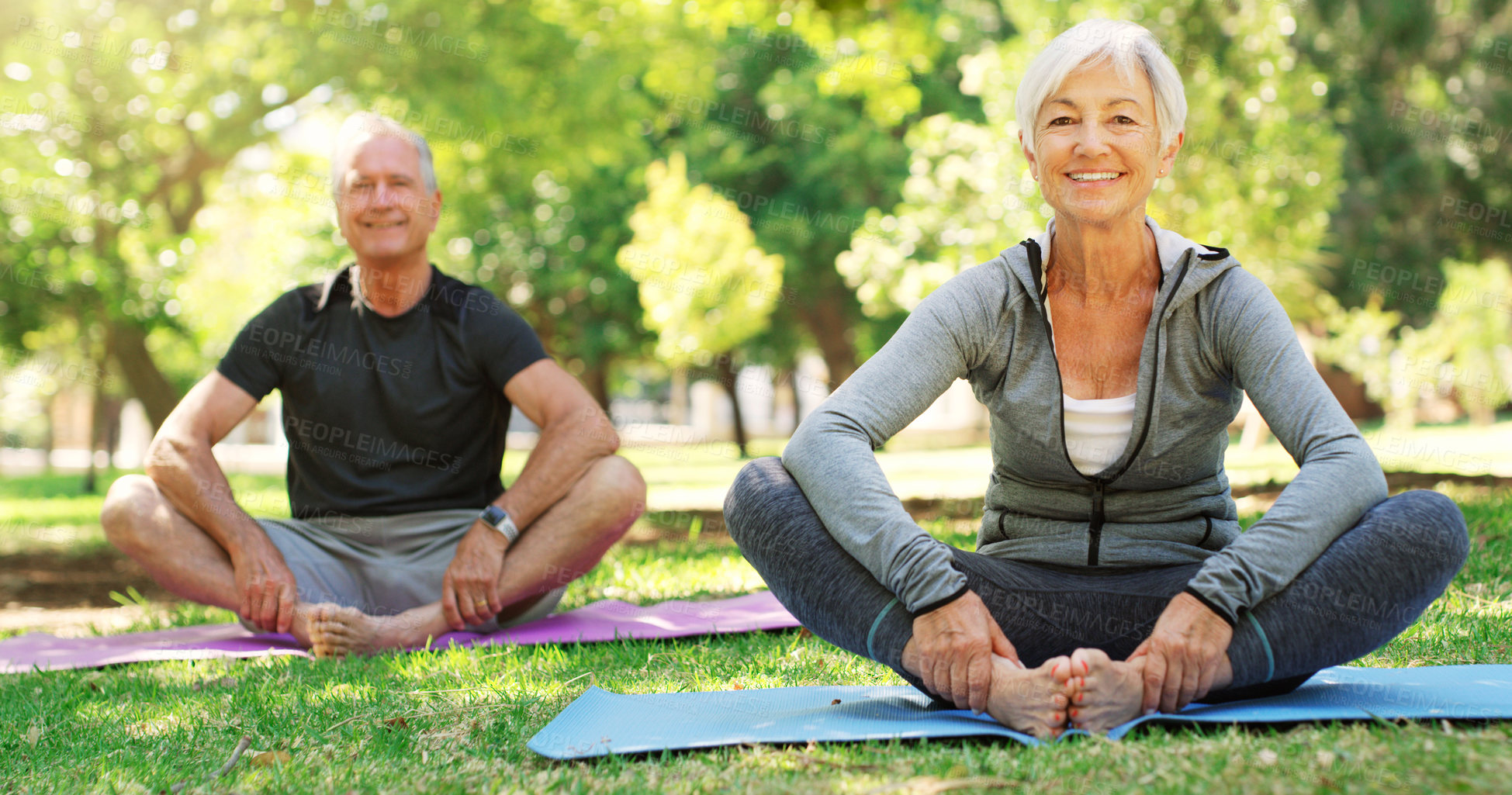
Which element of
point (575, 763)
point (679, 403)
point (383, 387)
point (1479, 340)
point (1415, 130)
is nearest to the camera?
point (575, 763)

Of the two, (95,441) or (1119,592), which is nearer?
(1119,592)

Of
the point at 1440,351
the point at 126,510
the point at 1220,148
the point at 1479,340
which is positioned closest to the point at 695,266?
the point at 1220,148

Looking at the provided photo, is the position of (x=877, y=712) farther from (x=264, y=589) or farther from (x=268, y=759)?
(x=264, y=589)

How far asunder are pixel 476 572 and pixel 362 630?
0.44 meters

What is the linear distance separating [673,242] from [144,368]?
1108 cm

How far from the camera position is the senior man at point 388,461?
159 inches

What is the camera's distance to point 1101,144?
8.51 feet

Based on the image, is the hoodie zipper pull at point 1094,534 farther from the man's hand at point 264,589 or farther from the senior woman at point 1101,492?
the man's hand at point 264,589

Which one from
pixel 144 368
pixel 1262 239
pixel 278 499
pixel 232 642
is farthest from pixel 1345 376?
pixel 232 642

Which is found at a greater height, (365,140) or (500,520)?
(365,140)

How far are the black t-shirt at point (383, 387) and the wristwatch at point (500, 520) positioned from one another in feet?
1.70

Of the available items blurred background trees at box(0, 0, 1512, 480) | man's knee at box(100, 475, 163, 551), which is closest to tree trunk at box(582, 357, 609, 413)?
blurred background trees at box(0, 0, 1512, 480)

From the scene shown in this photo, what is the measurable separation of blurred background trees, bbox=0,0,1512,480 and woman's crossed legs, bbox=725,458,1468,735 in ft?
10.9

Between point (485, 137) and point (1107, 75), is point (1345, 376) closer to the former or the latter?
point (485, 137)
